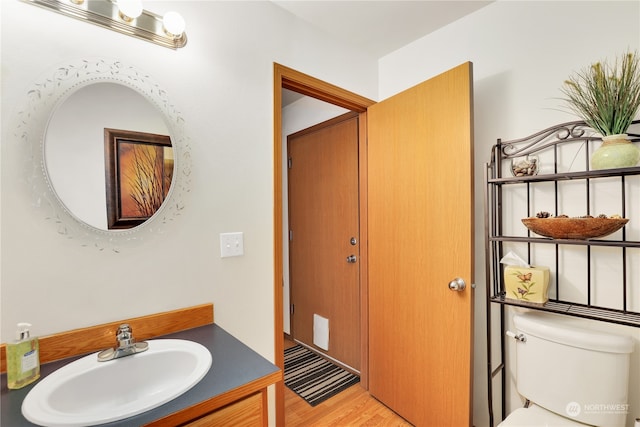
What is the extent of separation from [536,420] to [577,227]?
0.81 m

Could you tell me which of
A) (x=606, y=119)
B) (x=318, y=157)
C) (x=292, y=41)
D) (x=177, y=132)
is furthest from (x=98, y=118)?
(x=606, y=119)

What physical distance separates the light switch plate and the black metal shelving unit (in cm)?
122

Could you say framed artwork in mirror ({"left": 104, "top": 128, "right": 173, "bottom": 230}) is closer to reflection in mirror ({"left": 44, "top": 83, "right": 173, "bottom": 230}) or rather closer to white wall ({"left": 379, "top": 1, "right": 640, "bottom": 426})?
reflection in mirror ({"left": 44, "top": 83, "right": 173, "bottom": 230})

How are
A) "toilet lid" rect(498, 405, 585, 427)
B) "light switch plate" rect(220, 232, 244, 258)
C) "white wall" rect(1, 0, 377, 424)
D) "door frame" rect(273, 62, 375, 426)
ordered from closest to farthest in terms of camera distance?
1. "white wall" rect(1, 0, 377, 424)
2. "toilet lid" rect(498, 405, 585, 427)
3. "light switch plate" rect(220, 232, 244, 258)
4. "door frame" rect(273, 62, 375, 426)

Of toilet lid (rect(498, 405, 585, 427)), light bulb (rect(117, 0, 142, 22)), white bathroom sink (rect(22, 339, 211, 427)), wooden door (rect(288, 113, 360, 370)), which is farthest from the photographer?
wooden door (rect(288, 113, 360, 370))

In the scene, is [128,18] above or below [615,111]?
above

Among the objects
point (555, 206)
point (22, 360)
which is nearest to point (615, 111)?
point (555, 206)

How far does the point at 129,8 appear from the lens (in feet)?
3.60

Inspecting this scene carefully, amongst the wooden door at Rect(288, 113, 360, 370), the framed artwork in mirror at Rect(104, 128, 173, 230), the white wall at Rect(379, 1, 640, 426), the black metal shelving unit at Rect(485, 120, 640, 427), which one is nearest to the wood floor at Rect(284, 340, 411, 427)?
the wooden door at Rect(288, 113, 360, 370)

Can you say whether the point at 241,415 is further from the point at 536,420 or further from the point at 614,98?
the point at 614,98

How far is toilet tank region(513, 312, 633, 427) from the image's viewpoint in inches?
45.2

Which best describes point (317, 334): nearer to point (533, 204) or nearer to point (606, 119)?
point (533, 204)
